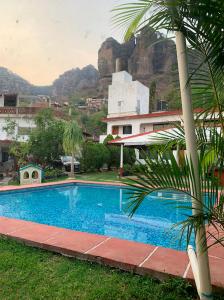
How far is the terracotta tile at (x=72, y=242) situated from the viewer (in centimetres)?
371

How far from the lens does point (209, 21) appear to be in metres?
1.90

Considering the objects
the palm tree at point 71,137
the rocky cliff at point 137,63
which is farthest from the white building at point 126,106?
the rocky cliff at point 137,63

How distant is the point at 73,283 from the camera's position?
2924 mm

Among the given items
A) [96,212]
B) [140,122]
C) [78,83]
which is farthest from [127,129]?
[78,83]

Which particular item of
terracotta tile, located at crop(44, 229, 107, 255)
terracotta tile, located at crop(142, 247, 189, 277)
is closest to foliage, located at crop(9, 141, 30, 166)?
terracotta tile, located at crop(44, 229, 107, 255)

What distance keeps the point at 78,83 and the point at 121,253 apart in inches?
3161

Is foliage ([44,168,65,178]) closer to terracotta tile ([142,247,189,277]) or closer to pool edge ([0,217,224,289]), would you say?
pool edge ([0,217,224,289])

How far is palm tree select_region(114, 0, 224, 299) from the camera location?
1955mm

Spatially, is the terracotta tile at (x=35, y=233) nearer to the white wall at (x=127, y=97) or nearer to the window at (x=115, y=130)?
the window at (x=115, y=130)

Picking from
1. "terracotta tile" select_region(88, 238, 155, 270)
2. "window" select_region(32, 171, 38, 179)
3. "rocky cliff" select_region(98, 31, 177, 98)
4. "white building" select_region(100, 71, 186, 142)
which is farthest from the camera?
"rocky cliff" select_region(98, 31, 177, 98)

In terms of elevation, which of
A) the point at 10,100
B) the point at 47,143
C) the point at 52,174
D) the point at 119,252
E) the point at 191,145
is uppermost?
the point at 10,100

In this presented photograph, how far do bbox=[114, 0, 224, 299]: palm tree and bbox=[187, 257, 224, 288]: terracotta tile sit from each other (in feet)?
1.63

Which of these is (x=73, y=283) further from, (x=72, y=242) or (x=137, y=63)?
(x=137, y=63)

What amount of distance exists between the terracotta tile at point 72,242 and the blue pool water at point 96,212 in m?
1.31
